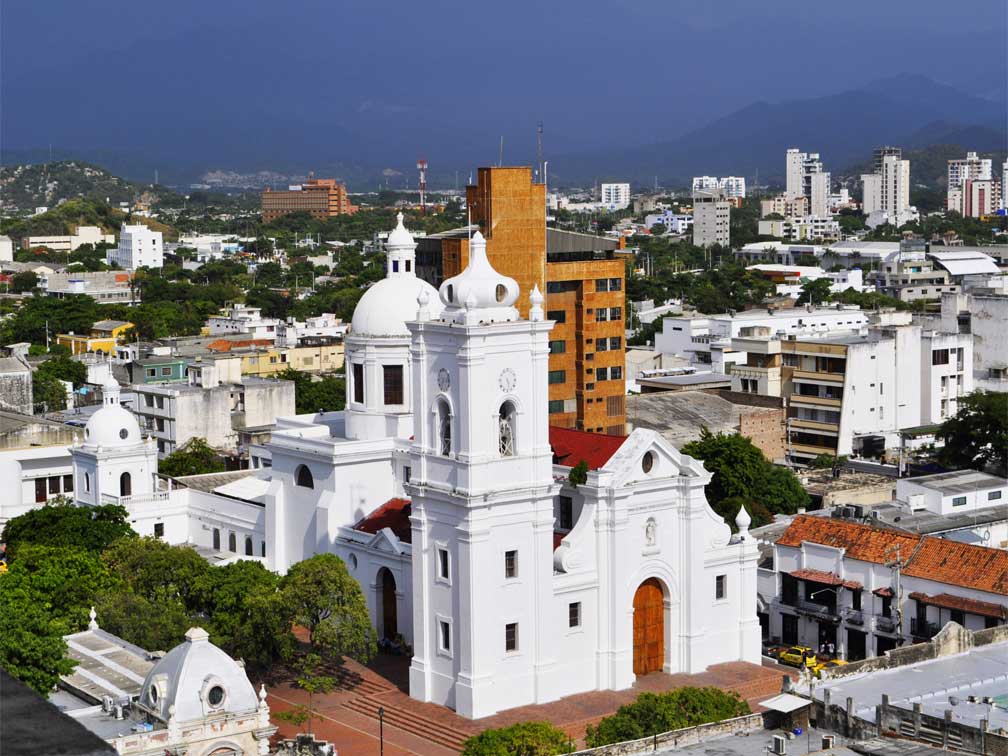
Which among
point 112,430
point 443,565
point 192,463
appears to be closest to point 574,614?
point 443,565

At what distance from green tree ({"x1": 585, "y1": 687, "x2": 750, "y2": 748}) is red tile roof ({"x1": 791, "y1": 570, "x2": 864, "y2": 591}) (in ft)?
29.5

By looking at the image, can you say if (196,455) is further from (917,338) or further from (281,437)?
(917,338)

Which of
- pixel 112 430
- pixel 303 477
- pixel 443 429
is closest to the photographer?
pixel 443 429

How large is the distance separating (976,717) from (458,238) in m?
33.7

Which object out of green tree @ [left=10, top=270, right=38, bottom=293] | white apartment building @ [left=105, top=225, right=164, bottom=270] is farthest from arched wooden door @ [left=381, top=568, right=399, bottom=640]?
white apartment building @ [left=105, top=225, right=164, bottom=270]

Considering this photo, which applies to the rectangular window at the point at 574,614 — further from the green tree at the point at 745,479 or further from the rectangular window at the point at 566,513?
the green tree at the point at 745,479

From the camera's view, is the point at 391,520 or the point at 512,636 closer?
the point at 512,636

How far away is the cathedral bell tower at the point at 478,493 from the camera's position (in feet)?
103

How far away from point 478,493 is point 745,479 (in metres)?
19.8

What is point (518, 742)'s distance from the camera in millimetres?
26594

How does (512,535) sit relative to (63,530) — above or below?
above

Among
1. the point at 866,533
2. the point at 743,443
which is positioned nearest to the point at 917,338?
the point at 743,443

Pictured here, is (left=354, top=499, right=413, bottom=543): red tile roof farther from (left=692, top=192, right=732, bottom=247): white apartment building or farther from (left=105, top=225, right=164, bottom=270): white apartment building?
(left=692, top=192, right=732, bottom=247): white apartment building

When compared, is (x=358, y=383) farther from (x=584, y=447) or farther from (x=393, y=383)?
(x=584, y=447)
